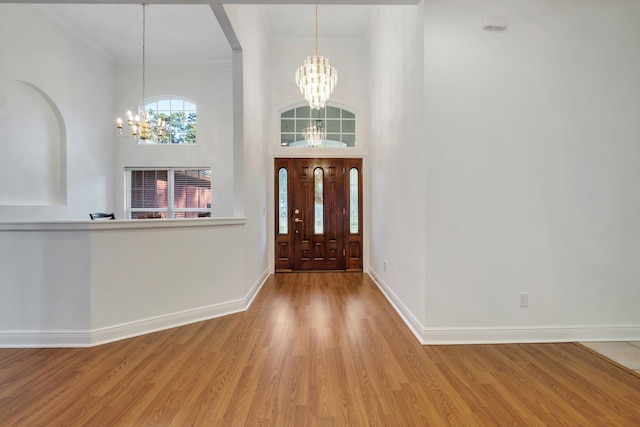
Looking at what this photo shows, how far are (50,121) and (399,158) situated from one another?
5.94m

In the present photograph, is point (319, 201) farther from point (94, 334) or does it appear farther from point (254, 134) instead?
point (94, 334)

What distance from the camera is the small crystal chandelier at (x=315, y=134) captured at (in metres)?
5.77

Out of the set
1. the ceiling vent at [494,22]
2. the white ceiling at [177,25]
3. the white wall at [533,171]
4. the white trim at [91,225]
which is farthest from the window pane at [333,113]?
the white trim at [91,225]

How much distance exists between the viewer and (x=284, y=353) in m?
2.54

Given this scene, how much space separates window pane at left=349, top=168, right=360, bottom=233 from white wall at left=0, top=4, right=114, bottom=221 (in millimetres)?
5097

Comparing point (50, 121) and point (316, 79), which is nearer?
point (316, 79)

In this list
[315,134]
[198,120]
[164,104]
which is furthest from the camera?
[164,104]

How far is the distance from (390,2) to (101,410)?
12.0ft

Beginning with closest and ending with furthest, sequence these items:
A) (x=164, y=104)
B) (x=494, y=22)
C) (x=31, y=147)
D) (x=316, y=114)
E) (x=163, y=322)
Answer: (x=494, y=22)
(x=163, y=322)
(x=31, y=147)
(x=316, y=114)
(x=164, y=104)

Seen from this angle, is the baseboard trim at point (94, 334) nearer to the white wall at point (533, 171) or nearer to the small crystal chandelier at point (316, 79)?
the white wall at point (533, 171)

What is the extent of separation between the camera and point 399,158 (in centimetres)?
364

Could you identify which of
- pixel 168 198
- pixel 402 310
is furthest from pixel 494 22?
pixel 168 198

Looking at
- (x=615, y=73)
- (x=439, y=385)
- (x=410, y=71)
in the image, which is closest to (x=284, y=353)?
(x=439, y=385)

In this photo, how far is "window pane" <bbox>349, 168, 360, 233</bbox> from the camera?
589cm
